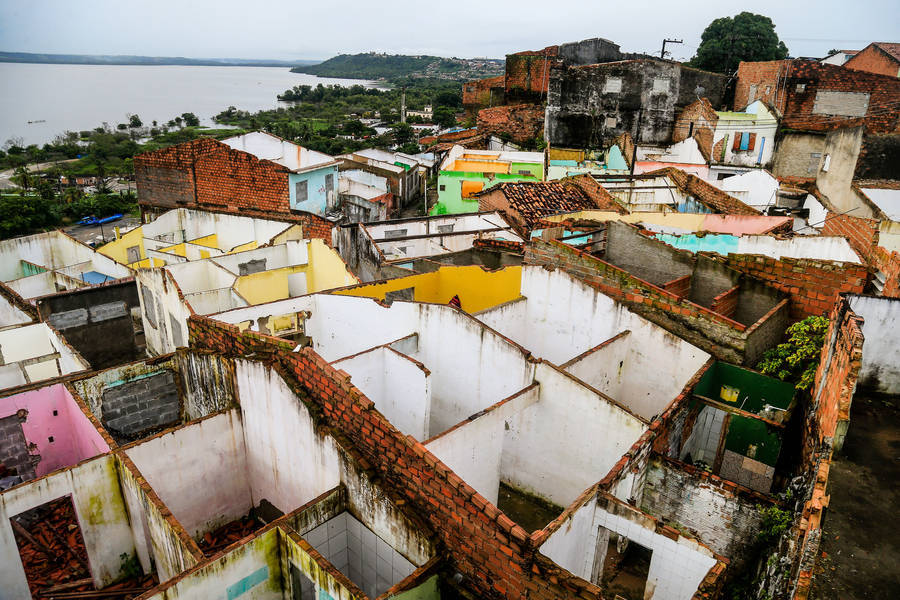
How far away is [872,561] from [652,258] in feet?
28.3

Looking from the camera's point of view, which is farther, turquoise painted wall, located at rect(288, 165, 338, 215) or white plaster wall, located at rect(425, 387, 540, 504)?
turquoise painted wall, located at rect(288, 165, 338, 215)

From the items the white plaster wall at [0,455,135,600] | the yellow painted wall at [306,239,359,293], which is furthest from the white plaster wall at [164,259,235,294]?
the white plaster wall at [0,455,135,600]

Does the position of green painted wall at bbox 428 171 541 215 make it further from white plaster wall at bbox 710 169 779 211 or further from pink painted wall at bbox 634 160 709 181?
white plaster wall at bbox 710 169 779 211

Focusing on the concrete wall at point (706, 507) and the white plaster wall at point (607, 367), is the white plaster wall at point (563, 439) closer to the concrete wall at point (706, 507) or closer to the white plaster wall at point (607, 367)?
the white plaster wall at point (607, 367)

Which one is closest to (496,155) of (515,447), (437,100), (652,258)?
(652,258)

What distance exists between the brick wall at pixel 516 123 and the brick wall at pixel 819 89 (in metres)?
13.4

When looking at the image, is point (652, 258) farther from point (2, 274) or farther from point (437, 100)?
point (437, 100)

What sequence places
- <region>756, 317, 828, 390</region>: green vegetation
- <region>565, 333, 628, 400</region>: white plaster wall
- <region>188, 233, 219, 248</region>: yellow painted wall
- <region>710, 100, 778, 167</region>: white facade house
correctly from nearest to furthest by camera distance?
<region>756, 317, 828, 390</region>: green vegetation < <region>565, 333, 628, 400</region>: white plaster wall < <region>188, 233, 219, 248</region>: yellow painted wall < <region>710, 100, 778, 167</region>: white facade house

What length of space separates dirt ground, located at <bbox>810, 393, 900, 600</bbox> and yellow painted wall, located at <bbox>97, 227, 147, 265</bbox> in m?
Answer: 22.0

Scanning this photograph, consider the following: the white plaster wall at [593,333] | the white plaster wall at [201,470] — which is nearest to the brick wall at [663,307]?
the white plaster wall at [593,333]

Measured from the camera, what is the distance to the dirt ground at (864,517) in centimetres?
502

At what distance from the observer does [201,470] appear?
30.5ft

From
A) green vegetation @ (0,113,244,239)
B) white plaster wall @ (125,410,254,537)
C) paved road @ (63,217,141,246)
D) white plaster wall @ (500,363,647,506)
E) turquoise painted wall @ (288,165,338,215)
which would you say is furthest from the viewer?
green vegetation @ (0,113,244,239)

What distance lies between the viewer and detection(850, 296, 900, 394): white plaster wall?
7.93 metres
